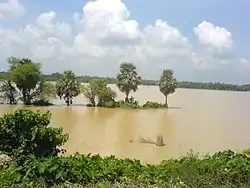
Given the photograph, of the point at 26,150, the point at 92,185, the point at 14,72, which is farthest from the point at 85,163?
the point at 14,72

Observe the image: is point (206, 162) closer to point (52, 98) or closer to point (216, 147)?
point (216, 147)

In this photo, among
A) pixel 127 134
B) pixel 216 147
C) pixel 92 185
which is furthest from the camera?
pixel 127 134

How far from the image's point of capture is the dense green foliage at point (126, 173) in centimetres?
578

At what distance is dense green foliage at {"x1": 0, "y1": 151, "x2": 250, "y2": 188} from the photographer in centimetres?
578

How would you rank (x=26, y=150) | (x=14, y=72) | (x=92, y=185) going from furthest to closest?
(x=14, y=72) → (x=26, y=150) → (x=92, y=185)

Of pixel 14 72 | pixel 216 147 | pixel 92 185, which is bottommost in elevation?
pixel 216 147

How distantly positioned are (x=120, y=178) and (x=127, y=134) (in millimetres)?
18771

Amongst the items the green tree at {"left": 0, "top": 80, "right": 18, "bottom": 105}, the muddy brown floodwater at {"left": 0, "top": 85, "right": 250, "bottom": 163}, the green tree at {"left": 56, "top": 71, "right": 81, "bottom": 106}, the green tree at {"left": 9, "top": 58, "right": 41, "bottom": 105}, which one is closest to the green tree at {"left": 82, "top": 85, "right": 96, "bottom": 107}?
the green tree at {"left": 56, "top": 71, "right": 81, "bottom": 106}

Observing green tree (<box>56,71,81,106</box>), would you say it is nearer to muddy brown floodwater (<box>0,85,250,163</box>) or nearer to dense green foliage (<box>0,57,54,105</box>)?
dense green foliage (<box>0,57,54,105</box>)

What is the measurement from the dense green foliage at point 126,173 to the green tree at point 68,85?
129 feet

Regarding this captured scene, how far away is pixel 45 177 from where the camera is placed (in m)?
5.77

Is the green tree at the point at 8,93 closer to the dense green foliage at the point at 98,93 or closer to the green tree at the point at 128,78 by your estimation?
the dense green foliage at the point at 98,93

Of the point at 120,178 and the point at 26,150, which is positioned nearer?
the point at 120,178

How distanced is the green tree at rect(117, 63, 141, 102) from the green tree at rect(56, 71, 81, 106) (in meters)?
5.47
